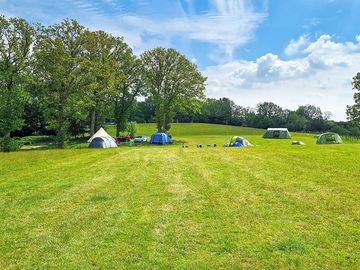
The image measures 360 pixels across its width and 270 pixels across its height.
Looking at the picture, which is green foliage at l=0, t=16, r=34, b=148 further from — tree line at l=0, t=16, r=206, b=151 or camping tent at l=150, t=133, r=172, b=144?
camping tent at l=150, t=133, r=172, b=144

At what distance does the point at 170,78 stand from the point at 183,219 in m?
40.9

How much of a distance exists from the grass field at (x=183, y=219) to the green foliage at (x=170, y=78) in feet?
118

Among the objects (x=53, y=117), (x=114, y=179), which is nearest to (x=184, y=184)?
(x=114, y=179)

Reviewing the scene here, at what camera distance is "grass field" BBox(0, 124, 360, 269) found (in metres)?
4.82

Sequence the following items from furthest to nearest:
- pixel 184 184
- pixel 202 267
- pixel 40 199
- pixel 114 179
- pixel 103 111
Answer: pixel 103 111 < pixel 114 179 < pixel 184 184 < pixel 40 199 < pixel 202 267

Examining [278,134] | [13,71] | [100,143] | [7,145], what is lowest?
[7,145]

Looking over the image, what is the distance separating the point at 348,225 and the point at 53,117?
97.4 feet

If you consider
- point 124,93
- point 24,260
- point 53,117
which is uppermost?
point 124,93

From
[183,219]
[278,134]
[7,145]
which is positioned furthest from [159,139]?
[183,219]

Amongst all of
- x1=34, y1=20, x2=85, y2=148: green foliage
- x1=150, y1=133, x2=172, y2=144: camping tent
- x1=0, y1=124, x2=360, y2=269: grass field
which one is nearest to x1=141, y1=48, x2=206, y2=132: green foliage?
x1=150, y1=133, x2=172, y2=144: camping tent

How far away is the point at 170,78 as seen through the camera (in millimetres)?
45938

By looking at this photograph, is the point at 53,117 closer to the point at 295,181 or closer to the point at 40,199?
the point at 40,199

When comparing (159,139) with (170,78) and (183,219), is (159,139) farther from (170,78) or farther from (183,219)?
(183,219)

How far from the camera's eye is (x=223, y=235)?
565cm
